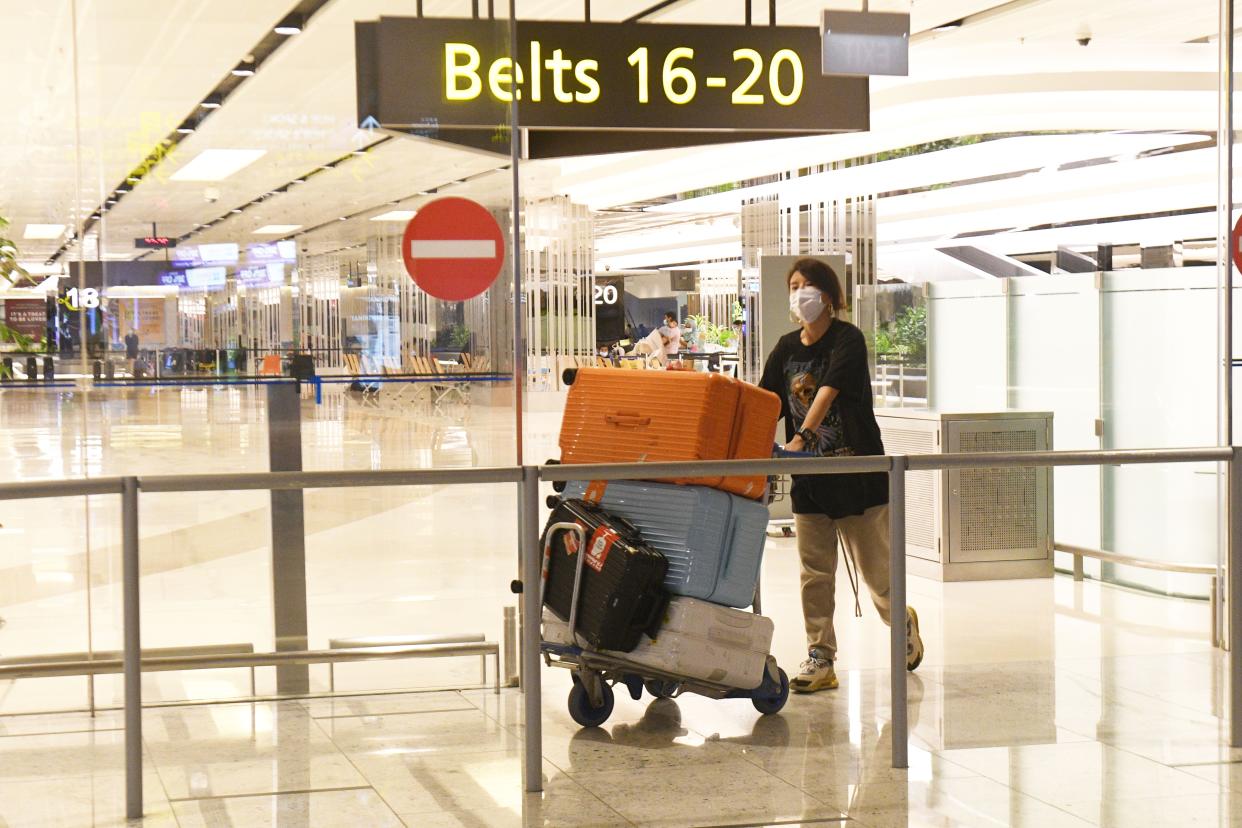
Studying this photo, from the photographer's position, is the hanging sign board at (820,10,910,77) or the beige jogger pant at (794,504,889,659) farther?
the hanging sign board at (820,10,910,77)

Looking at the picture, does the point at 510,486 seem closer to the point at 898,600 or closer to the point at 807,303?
the point at 807,303

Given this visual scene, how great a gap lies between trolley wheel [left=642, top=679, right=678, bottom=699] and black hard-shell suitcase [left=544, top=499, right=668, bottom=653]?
222mm

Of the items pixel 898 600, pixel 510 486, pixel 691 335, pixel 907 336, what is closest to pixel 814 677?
pixel 898 600

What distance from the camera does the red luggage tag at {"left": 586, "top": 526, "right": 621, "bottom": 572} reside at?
13.2ft

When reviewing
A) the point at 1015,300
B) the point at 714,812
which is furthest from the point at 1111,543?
the point at 714,812

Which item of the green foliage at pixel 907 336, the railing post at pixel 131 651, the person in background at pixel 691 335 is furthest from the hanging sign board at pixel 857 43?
the person in background at pixel 691 335

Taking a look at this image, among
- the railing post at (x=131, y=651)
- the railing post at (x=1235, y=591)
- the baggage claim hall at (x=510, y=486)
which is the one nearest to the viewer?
the railing post at (x=131, y=651)

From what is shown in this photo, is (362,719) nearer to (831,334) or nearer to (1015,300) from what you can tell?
(831,334)

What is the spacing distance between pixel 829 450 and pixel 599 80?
1.56 meters

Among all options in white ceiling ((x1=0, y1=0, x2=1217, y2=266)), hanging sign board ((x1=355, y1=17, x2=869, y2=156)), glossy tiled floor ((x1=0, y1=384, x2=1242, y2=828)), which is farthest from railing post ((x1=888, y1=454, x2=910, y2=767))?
hanging sign board ((x1=355, y1=17, x2=869, y2=156))

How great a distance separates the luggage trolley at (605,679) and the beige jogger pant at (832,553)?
1.55 feet

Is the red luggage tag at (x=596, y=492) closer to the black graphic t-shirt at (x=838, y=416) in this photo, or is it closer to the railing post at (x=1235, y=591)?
the black graphic t-shirt at (x=838, y=416)

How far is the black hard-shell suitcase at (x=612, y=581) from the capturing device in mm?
3994

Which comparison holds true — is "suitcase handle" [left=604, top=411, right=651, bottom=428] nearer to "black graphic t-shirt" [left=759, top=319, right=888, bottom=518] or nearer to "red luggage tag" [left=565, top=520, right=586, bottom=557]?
"red luggage tag" [left=565, top=520, right=586, bottom=557]
